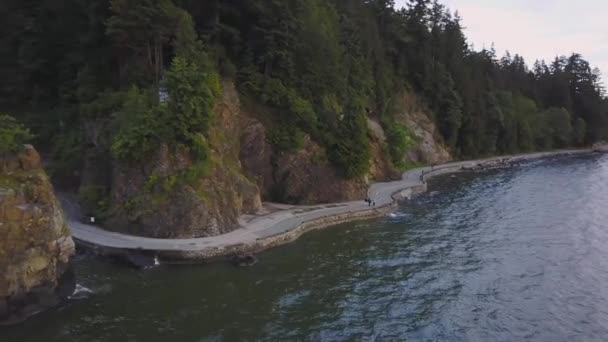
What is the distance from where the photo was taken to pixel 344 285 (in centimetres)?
3234

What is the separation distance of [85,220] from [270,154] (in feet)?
63.2

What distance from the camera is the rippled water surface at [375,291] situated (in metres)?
25.8

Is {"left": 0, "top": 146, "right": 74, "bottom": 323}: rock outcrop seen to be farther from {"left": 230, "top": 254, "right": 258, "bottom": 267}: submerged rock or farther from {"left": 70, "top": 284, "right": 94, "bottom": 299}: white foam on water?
{"left": 230, "top": 254, "right": 258, "bottom": 267}: submerged rock

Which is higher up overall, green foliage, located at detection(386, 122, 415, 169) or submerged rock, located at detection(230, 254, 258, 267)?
green foliage, located at detection(386, 122, 415, 169)

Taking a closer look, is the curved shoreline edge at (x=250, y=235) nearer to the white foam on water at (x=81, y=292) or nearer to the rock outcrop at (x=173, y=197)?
the rock outcrop at (x=173, y=197)

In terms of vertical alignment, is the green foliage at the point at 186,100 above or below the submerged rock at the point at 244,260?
above

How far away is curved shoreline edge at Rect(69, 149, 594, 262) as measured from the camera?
3634 centimetres

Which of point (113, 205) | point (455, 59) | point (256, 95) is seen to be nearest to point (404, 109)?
point (455, 59)

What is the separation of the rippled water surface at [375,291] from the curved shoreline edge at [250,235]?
130cm

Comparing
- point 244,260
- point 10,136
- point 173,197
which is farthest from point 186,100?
point 244,260

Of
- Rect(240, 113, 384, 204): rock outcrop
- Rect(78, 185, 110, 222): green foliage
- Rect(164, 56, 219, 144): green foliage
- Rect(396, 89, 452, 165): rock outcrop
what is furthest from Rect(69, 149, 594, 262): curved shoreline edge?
Rect(396, 89, 452, 165): rock outcrop

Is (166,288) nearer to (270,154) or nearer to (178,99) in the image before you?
(178,99)

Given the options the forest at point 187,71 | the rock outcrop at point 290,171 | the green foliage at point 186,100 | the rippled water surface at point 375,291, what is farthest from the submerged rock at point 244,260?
the rock outcrop at point 290,171

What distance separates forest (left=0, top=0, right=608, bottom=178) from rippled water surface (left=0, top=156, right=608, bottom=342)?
1173cm
